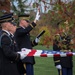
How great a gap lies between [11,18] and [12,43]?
68cm

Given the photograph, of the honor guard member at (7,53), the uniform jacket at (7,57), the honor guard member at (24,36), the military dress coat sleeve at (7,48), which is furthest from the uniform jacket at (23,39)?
the military dress coat sleeve at (7,48)

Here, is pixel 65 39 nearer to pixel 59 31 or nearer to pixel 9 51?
pixel 59 31

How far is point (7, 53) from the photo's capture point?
21.9 feet

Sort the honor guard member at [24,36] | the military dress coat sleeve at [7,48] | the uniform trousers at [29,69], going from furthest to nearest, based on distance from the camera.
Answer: the uniform trousers at [29,69]
the honor guard member at [24,36]
the military dress coat sleeve at [7,48]

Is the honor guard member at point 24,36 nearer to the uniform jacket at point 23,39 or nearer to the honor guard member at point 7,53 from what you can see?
the uniform jacket at point 23,39

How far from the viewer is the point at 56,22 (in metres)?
6.94

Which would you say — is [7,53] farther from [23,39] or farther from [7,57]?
[23,39]

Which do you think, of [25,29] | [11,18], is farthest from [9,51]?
[25,29]

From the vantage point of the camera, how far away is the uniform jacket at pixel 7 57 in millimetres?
6707

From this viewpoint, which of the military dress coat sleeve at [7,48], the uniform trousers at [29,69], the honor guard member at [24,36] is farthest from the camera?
the uniform trousers at [29,69]

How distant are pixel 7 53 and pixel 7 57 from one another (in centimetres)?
16

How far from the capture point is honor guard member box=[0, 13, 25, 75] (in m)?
6.72

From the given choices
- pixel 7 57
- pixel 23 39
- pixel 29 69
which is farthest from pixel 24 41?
pixel 7 57

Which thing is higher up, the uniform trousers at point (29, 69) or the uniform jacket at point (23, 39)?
the uniform jacket at point (23, 39)
